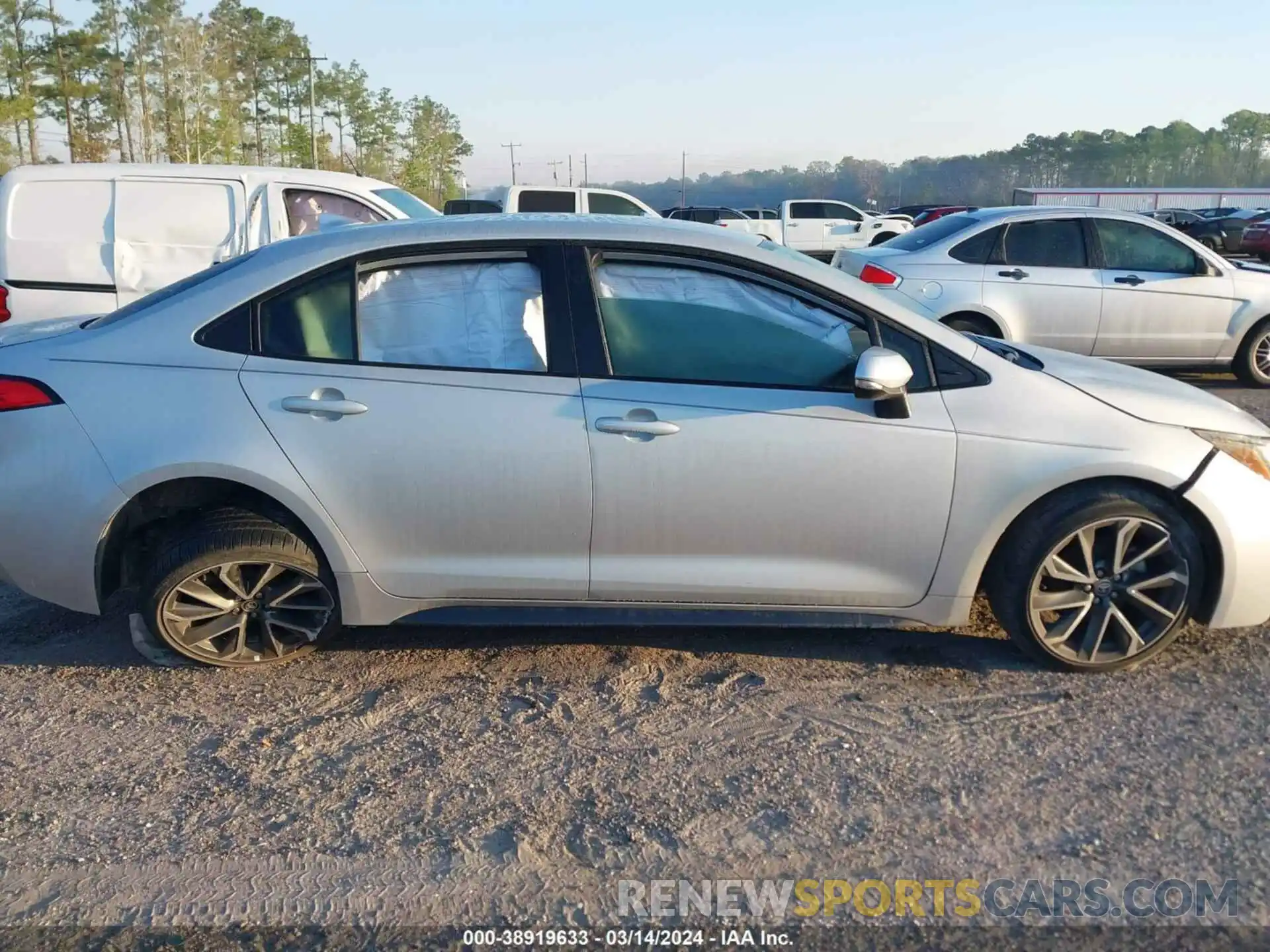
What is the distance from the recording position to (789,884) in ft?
8.54

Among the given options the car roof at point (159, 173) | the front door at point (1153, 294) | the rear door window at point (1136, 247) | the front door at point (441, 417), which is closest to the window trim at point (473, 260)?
the front door at point (441, 417)

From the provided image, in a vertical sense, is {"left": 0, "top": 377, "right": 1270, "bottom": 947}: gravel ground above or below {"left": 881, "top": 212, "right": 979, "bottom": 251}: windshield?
below

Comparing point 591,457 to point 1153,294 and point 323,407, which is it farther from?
point 1153,294

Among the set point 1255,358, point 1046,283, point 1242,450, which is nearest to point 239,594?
point 1242,450

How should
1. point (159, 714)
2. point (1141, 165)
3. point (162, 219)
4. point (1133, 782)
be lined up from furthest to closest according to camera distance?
point (1141, 165) < point (162, 219) < point (159, 714) < point (1133, 782)

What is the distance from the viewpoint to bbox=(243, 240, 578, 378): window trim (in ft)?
11.6

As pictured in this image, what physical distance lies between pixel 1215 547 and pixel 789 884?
2070mm

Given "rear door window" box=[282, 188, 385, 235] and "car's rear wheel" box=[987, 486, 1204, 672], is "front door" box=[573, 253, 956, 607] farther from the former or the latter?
"rear door window" box=[282, 188, 385, 235]

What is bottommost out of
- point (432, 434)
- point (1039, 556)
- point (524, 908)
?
point (524, 908)

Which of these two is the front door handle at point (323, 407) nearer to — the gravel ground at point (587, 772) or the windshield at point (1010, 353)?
the gravel ground at point (587, 772)

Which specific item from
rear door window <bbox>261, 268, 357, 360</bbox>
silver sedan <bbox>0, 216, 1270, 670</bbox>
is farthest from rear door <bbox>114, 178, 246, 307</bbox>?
rear door window <bbox>261, 268, 357, 360</bbox>

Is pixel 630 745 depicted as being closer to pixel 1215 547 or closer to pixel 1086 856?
pixel 1086 856

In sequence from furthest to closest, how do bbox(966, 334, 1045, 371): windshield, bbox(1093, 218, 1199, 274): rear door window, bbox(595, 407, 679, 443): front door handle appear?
1. bbox(1093, 218, 1199, 274): rear door window
2. bbox(966, 334, 1045, 371): windshield
3. bbox(595, 407, 679, 443): front door handle

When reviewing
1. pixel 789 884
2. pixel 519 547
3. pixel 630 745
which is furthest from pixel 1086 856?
pixel 519 547
